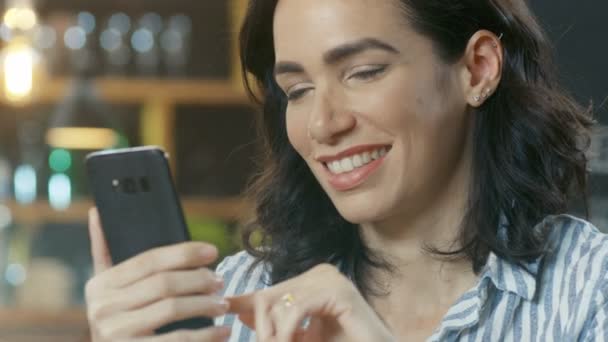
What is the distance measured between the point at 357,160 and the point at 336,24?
0.60ft

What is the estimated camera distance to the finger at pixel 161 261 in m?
1.09

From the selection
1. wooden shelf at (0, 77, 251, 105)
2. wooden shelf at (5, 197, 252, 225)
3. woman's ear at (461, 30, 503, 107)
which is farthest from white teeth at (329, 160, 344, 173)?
wooden shelf at (0, 77, 251, 105)

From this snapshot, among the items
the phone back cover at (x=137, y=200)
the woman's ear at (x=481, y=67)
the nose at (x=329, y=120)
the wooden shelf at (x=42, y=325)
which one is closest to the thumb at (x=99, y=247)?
the phone back cover at (x=137, y=200)

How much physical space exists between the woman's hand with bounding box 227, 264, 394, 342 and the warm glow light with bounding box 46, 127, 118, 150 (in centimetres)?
233

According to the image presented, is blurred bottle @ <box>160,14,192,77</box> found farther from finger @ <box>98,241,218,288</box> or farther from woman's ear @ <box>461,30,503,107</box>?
finger @ <box>98,241,218,288</box>

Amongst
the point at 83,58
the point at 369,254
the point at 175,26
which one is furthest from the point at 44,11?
the point at 369,254

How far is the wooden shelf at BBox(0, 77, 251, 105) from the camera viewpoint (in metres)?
3.41

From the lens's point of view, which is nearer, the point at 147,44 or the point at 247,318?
the point at 247,318

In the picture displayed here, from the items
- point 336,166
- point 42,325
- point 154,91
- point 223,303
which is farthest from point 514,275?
point 42,325

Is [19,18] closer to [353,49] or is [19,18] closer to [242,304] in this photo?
[353,49]

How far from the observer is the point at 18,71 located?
3.36m

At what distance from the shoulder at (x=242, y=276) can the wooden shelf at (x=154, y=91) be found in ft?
6.04

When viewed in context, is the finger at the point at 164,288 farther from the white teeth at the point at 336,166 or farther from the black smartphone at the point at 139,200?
the white teeth at the point at 336,166

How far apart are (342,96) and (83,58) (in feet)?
7.13
